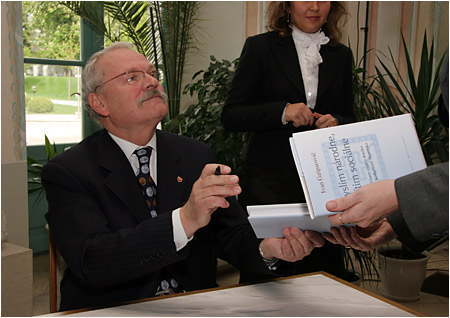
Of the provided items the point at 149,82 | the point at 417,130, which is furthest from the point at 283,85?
the point at 417,130

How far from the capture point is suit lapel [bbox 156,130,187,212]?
1758 mm

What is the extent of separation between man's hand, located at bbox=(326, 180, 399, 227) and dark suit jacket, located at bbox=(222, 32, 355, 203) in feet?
3.85

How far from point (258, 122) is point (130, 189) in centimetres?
81

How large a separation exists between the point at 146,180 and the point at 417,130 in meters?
2.38

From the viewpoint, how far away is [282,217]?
1241 millimetres

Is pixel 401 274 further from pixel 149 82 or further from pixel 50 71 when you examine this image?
pixel 50 71

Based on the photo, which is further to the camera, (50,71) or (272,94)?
(50,71)

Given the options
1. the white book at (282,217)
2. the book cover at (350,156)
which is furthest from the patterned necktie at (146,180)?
the book cover at (350,156)

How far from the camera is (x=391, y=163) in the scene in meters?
1.19

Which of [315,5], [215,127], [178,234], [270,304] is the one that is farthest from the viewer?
[215,127]

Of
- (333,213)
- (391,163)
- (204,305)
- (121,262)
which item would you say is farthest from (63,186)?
(391,163)

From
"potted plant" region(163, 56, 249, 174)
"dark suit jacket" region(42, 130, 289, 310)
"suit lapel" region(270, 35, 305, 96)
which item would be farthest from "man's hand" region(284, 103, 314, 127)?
"potted plant" region(163, 56, 249, 174)

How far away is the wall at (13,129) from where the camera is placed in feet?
9.89

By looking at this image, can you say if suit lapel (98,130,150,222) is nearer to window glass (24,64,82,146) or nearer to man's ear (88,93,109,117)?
man's ear (88,93,109,117)
